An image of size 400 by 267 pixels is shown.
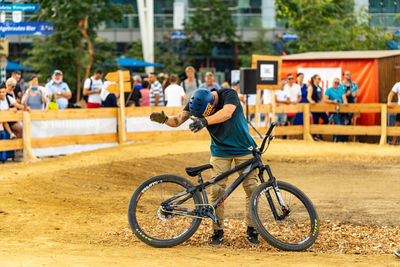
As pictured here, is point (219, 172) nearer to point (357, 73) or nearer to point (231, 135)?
point (231, 135)

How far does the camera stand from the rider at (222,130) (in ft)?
26.3

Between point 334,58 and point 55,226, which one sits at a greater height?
point 334,58

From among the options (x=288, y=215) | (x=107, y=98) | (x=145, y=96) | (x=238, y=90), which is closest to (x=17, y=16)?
(x=107, y=98)

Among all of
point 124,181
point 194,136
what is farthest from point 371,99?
point 124,181

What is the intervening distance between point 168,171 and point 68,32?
1688 cm

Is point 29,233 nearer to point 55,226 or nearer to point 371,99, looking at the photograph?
point 55,226

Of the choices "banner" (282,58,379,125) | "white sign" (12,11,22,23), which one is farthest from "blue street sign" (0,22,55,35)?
"banner" (282,58,379,125)

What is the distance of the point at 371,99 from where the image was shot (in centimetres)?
2230

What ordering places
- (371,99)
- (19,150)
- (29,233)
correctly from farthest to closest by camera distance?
(371,99) < (19,150) < (29,233)

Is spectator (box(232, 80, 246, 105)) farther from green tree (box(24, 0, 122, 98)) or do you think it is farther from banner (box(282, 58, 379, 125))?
green tree (box(24, 0, 122, 98))

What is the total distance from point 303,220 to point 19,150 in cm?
1097

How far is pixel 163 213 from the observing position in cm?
816

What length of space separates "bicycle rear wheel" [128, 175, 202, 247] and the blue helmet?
0.73 metres

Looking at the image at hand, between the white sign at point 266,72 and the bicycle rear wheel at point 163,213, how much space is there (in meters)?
12.9
